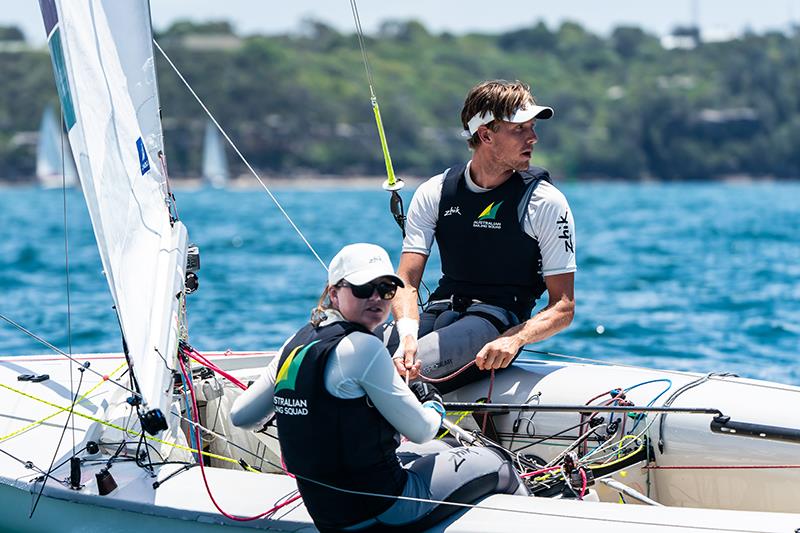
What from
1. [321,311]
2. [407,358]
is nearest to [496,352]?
[407,358]

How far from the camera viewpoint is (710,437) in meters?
3.44

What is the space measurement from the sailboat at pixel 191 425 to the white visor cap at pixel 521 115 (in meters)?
0.82

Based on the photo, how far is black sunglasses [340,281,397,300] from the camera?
8.50 feet

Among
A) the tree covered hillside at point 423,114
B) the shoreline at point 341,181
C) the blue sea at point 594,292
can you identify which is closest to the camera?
the blue sea at point 594,292

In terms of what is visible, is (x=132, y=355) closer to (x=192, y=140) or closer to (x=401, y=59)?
(x=192, y=140)

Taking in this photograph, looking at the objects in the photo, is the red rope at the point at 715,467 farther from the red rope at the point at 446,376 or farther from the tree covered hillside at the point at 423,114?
the tree covered hillside at the point at 423,114

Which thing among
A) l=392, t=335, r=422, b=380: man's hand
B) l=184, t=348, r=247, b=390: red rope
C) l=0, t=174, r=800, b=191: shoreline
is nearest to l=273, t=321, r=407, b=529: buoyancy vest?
l=392, t=335, r=422, b=380: man's hand

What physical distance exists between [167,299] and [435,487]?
100cm

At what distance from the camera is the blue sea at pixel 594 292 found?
8445mm

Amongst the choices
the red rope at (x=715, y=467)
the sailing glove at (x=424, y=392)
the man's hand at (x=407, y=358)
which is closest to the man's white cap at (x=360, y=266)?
the sailing glove at (x=424, y=392)

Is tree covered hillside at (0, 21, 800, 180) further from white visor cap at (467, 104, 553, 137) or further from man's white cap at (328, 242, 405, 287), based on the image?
man's white cap at (328, 242, 405, 287)

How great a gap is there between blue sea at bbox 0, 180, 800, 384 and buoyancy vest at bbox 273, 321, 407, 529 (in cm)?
106

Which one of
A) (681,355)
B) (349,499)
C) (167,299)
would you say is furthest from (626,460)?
(681,355)

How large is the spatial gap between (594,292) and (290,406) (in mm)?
9847
